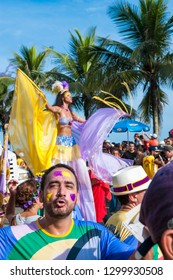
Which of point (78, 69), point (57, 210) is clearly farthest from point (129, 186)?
point (78, 69)

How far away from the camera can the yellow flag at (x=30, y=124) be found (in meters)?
6.59

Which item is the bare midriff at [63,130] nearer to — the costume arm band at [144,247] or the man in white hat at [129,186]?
the man in white hat at [129,186]

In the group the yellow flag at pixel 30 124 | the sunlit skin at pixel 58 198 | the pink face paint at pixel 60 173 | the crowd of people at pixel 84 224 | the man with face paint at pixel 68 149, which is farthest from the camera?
the yellow flag at pixel 30 124

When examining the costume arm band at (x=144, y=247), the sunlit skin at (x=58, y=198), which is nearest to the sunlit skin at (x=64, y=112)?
the sunlit skin at (x=58, y=198)

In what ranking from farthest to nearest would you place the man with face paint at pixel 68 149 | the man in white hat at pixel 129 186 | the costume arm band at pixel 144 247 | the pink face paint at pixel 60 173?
the man with face paint at pixel 68 149 < the man in white hat at pixel 129 186 < the pink face paint at pixel 60 173 < the costume arm band at pixel 144 247

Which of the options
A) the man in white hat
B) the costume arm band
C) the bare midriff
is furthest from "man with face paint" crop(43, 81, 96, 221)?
the costume arm band

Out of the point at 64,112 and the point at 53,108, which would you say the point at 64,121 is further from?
the point at 53,108

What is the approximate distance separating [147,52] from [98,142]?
11626mm

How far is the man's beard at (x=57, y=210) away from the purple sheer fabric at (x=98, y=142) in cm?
419

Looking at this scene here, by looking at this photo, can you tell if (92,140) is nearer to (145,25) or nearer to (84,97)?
(145,25)

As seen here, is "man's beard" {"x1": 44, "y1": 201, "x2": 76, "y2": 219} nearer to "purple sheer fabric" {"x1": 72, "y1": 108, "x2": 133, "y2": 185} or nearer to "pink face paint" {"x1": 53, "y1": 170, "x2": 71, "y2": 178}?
"pink face paint" {"x1": 53, "y1": 170, "x2": 71, "y2": 178}

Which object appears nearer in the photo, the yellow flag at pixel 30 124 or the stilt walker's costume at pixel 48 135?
the stilt walker's costume at pixel 48 135

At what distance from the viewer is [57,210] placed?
7.61 feet
